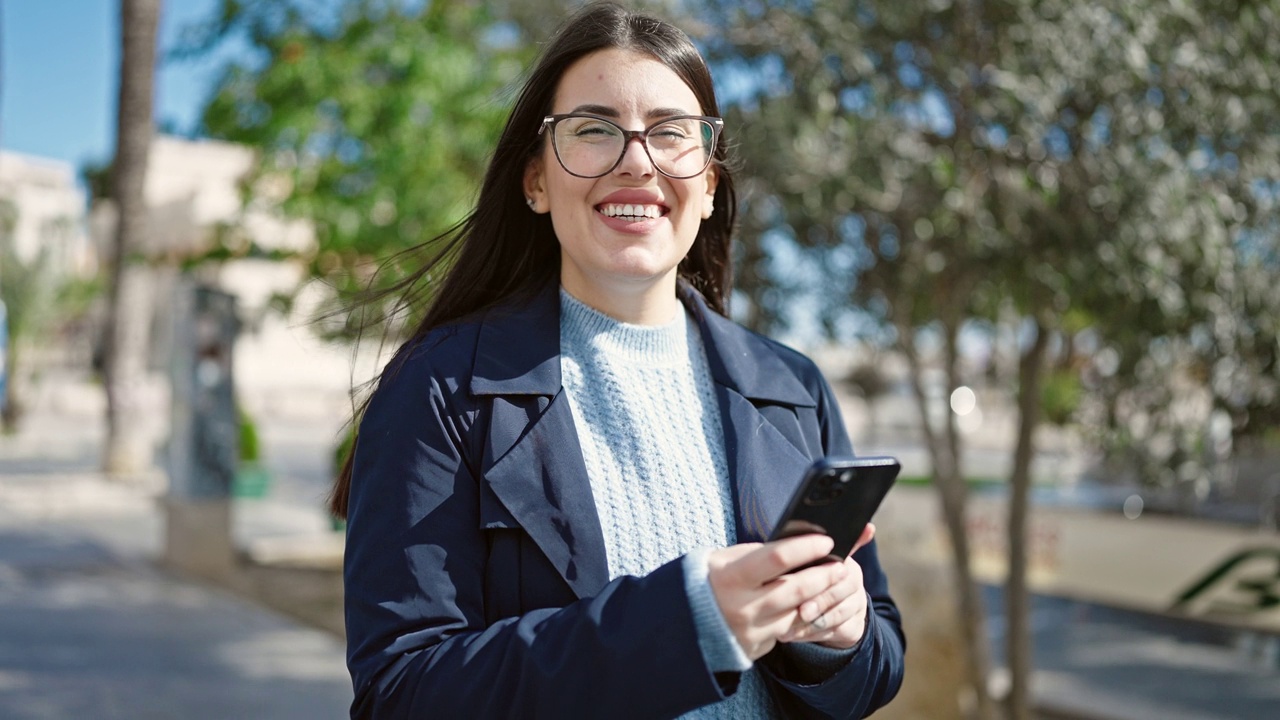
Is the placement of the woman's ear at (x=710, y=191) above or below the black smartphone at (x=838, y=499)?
above

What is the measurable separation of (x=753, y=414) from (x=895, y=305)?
141 inches

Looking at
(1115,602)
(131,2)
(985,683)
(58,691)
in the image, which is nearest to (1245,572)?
(1115,602)

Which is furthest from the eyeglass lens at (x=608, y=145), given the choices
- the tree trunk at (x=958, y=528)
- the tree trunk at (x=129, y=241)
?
the tree trunk at (x=129, y=241)

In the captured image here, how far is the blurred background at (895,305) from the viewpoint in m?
4.02

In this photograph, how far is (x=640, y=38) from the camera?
5.10ft

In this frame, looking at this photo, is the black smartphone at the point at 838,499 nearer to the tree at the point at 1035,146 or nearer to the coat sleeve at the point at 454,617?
the coat sleeve at the point at 454,617

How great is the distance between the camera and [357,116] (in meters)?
7.60

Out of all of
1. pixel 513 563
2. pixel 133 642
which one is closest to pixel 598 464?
pixel 513 563

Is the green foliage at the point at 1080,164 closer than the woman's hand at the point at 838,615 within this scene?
No

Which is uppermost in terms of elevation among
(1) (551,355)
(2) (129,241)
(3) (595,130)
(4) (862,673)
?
(2) (129,241)

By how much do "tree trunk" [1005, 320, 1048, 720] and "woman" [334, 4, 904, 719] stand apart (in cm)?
405

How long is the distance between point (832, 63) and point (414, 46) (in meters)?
4.01

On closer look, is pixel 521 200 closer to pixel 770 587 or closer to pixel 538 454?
pixel 538 454

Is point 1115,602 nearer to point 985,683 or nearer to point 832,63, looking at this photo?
point 985,683
